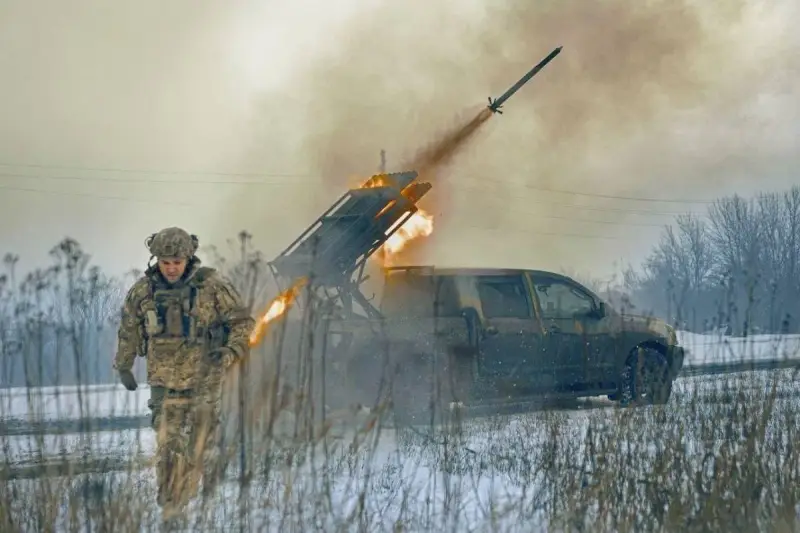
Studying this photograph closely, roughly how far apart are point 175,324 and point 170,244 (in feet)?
1.57

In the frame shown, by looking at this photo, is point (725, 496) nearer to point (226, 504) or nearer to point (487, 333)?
point (226, 504)

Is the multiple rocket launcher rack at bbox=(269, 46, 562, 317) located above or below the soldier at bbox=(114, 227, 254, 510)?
above

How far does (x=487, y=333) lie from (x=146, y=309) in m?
4.71

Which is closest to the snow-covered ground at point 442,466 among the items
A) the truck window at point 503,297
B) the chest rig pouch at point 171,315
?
the chest rig pouch at point 171,315

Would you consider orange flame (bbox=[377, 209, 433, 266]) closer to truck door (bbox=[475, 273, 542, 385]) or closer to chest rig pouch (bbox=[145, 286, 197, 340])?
truck door (bbox=[475, 273, 542, 385])

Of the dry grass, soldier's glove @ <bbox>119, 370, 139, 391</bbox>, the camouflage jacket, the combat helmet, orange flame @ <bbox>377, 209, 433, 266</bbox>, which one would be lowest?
the dry grass

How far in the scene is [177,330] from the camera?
504 cm

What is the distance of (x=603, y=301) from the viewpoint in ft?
32.2

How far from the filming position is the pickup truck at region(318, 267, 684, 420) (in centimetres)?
832

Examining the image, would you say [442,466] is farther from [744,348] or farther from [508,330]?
[508,330]

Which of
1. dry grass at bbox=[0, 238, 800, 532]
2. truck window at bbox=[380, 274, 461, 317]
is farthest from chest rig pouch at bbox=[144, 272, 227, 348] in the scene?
truck window at bbox=[380, 274, 461, 317]

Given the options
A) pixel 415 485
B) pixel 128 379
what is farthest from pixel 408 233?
pixel 128 379

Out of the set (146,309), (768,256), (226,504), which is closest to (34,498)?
(226,504)

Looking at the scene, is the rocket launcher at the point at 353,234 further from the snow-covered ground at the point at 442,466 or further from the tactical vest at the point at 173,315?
the tactical vest at the point at 173,315
